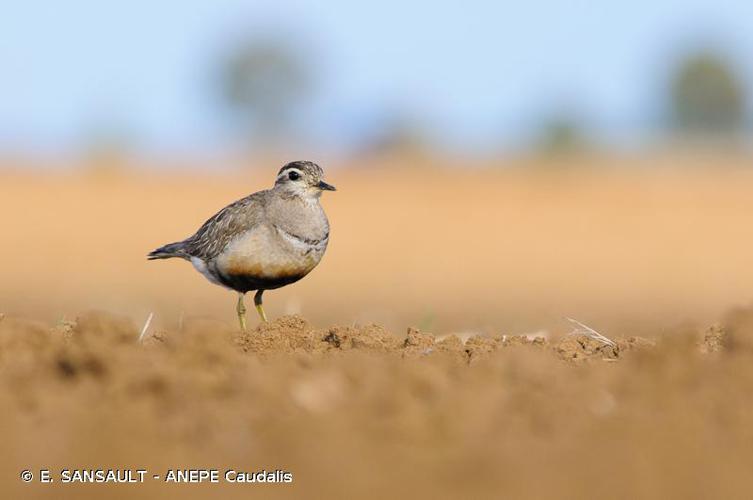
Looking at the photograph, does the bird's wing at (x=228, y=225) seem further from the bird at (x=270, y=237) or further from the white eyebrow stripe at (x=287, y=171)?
the white eyebrow stripe at (x=287, y=171)

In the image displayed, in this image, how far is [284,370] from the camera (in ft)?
19.7

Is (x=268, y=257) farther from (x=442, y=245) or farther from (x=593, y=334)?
(x=442, y=245)

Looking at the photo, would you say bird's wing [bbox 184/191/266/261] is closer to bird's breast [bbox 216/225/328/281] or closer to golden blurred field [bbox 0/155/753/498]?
bird's breast [bbox 216/225/328/281]

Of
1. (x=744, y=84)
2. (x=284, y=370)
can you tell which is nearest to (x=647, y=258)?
(x=284, y=370)

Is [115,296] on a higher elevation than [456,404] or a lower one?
lower

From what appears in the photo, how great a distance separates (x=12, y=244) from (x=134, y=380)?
78.6 feet

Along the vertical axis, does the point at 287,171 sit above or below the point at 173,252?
above

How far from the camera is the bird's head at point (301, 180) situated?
1070cm

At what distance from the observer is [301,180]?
10789mm

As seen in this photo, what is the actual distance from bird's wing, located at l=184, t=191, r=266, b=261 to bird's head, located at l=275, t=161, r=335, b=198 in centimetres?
19

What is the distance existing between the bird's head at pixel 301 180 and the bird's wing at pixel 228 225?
192mm

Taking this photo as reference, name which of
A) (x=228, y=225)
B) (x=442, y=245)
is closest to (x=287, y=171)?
(x=228, y=225)

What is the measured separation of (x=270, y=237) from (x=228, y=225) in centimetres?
46

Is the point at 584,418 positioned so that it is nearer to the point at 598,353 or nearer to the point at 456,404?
the point at 456,404
